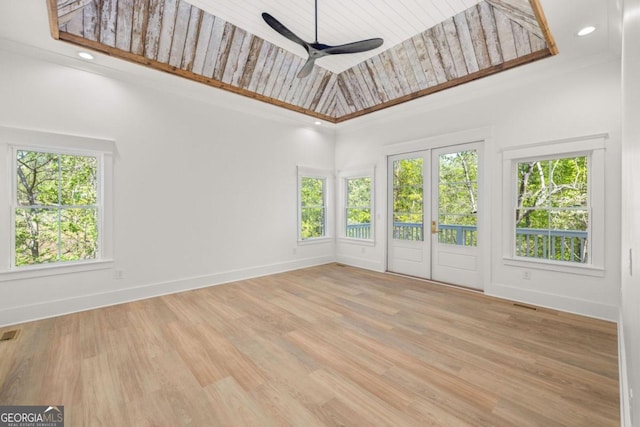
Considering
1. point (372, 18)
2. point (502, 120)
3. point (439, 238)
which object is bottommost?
point (439, 238)

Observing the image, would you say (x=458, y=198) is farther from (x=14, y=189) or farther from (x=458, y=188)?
(x=14, y=189)

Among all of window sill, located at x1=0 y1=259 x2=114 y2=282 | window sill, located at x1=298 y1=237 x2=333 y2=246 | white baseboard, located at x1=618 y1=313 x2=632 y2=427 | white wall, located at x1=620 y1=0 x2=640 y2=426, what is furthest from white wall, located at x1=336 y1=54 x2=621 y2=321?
window sill, located at x1=0 y1=259 x2=114 y2=282

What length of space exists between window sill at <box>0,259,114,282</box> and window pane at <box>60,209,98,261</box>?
127 mm

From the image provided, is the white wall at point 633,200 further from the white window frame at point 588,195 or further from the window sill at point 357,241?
the window sill at point 357,241

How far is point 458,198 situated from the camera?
4.38 meters

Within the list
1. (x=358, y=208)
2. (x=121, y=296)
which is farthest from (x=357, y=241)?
(x=121, y=296)

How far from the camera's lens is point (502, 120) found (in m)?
3.87

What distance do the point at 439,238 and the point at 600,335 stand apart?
7.20ft

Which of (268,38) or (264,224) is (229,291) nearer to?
(264,224)

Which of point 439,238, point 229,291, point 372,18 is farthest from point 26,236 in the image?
point 439,238

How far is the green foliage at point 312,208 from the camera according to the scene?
5849 mm

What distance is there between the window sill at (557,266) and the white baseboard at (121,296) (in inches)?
150

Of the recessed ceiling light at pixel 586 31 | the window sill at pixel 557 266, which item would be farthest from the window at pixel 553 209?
the recessed ceiling light at pixel 586 31

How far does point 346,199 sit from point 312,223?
969 millimetres
